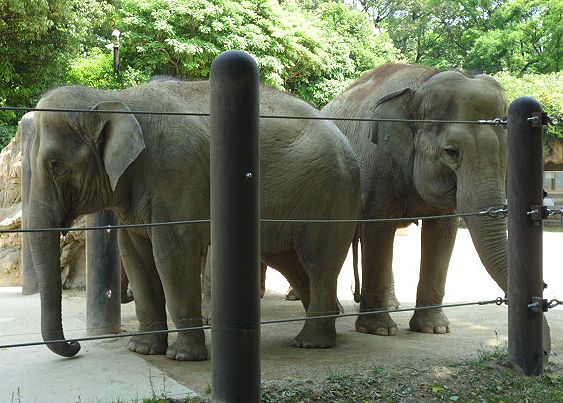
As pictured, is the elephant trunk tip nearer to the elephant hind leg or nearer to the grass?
the grass

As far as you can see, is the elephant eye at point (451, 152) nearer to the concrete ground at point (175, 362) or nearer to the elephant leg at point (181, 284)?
the concrete ground at point (175, 362)

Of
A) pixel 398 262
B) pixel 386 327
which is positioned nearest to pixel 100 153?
pixel 386 327

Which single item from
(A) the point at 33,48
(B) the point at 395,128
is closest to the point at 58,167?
(B) the point at 395,128

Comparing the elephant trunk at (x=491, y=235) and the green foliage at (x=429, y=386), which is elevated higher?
the elephant trunk at (x=491, y=235)

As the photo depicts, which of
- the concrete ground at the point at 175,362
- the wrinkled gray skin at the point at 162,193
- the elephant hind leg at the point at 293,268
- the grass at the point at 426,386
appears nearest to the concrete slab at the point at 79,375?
the concrete ground at the point at 175,362

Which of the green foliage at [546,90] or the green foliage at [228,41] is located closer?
the green foliage at [228,41]

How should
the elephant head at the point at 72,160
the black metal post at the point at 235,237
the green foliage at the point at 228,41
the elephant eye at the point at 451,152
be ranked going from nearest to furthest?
the black metal post at the point at 235,237 → the elephant head at the point at 72,160 → the elephant eye at the point at 451,152 → the green foliage at the point at 228,41

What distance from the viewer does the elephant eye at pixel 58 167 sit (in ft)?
15.6

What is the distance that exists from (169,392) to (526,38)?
109ft

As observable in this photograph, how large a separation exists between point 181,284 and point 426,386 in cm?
175

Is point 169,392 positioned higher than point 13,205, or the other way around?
point 13,205

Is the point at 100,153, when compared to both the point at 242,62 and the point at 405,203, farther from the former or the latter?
the point at 405,203

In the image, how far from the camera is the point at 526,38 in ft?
111

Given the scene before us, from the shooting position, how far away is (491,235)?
4.96 meters
